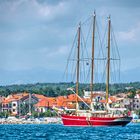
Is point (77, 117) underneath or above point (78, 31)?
underneath

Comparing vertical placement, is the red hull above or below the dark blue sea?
above

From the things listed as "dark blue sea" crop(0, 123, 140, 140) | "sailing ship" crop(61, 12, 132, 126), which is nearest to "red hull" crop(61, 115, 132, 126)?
"sailing ship" crop(61, 12, 132, 126)

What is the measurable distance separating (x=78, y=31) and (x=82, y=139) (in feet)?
206

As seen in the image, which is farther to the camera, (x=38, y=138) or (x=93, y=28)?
(x=93, y=28)

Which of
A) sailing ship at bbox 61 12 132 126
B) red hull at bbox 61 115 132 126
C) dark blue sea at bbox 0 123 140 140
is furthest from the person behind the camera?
sailing ship at bbox 61 12 132 126

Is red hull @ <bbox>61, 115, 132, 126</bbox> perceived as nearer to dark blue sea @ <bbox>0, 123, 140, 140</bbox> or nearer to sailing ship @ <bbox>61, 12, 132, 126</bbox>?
sailing ship @ <bbox>61, 12, 132, 126</bbox>

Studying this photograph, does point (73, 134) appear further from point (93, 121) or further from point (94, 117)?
point (94, 117)

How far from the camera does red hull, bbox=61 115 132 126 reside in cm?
15812

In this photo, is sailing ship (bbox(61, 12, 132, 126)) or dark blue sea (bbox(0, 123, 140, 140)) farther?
sailing ship (bbox(61, 12, 132, 126))

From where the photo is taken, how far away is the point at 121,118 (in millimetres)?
159875

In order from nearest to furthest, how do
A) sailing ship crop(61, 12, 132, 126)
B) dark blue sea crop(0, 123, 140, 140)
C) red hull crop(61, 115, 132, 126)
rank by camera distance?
dark blue sea crop(0, 123, 140, 140), red hull crop(61, 115, 132, 126), sailing ship crop(61, 12, 132, 126)

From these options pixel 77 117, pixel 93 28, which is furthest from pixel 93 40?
pixel 77 117

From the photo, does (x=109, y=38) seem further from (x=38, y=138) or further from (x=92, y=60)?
(x=38, y=138)

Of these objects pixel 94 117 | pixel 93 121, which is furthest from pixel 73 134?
pixel 94 117
